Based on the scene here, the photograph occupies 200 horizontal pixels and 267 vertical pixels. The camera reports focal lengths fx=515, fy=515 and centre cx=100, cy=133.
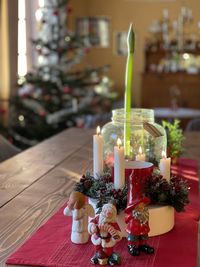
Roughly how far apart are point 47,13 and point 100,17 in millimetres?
2718

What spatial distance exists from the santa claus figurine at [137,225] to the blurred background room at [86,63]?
1.54 meters

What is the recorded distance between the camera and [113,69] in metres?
7.96

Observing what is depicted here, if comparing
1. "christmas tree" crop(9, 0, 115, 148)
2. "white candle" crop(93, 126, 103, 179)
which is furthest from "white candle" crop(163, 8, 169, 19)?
"white candle" crop(93, 126, 103, 179)

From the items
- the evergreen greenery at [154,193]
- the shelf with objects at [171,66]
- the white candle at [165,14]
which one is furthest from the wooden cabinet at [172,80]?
the evergreen greenery at [154,193]

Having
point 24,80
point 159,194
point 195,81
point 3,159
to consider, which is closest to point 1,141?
point 3,159

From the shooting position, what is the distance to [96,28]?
7.97m

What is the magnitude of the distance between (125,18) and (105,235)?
7070 mm

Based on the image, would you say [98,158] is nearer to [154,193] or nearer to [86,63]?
[154,193]

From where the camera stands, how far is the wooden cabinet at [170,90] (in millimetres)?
7277

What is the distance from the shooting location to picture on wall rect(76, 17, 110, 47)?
782 centimetres

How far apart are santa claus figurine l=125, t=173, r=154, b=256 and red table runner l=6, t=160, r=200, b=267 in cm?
2

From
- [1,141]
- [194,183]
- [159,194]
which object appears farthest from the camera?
[1,141]

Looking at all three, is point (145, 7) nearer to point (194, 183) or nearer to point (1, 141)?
point (1, 141)

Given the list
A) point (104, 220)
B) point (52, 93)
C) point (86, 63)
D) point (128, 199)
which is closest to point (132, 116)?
point (128, 199)
